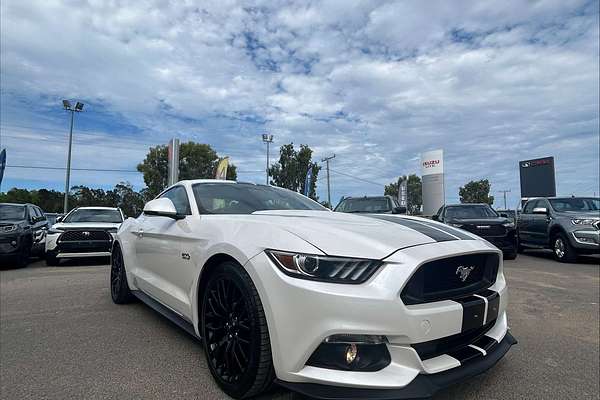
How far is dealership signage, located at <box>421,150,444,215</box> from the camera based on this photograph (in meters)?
30.3

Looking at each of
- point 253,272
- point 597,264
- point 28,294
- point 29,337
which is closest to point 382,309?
point 253,272

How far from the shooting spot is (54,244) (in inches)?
348

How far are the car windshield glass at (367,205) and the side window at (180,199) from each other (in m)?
7.49

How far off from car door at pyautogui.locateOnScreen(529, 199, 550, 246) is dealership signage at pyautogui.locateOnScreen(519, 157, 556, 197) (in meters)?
18.1

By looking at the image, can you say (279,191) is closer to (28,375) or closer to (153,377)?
(153,377)

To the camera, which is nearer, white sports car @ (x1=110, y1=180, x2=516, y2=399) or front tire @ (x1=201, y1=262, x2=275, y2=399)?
white sports car @ (x1=110, y1=180, x2=516, y2=399)

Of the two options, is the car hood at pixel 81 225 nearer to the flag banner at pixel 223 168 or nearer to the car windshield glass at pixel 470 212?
the car windshield glass at pixel 470 212

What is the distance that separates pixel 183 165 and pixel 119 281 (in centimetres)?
4007

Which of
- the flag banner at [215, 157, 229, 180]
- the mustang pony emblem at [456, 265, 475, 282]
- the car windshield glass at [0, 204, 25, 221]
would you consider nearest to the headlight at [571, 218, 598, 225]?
the mustang pony emblem at [456, 265, 475, 282]

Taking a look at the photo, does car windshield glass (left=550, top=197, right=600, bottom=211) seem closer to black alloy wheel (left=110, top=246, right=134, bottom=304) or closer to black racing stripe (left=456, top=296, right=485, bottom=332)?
black racing stripe (left=456, top=296, right=485, bottom=332)

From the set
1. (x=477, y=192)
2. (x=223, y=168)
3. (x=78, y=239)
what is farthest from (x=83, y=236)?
(x=477, y=192)

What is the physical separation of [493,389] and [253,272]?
169cm

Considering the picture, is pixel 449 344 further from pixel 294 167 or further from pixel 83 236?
pixel 294 167

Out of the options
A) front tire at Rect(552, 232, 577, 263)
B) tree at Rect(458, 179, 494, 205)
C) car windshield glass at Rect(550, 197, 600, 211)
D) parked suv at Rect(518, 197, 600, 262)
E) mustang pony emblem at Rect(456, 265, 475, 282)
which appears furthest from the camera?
tree at Rect(458, 179, 494, 205)
